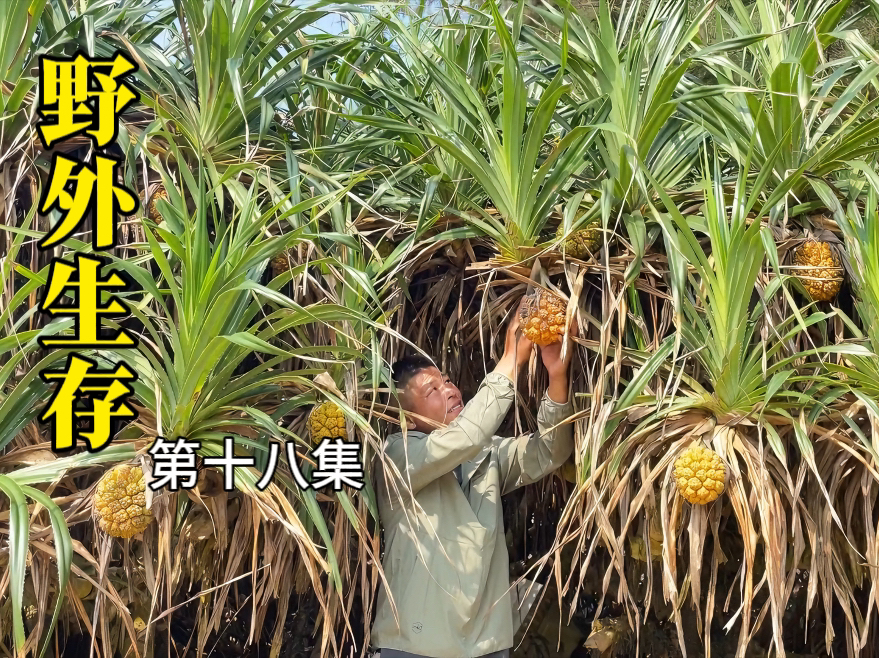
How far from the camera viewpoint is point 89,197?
189 cm

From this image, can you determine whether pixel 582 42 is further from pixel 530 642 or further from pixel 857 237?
pixel 530 642

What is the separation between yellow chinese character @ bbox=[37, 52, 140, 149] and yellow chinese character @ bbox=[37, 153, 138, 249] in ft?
0.19

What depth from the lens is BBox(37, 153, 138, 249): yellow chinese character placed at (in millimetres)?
1854

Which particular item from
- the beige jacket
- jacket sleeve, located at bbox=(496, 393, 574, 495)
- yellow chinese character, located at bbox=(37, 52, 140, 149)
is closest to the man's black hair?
the beige jacket

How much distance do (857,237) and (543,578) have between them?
1.24 meters

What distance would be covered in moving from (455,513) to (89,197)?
1012mm

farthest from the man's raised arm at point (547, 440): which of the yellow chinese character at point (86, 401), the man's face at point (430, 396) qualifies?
the yellow chinese character at point (86, 401)

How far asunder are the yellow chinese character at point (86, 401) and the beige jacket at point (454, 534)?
20.6 inches

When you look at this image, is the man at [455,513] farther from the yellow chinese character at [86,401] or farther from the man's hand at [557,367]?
the yellow chinese character at [86,401]

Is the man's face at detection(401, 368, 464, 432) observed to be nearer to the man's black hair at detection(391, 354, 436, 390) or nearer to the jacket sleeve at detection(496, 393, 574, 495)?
the man's black hair at detection(391, 354, 436, 390)

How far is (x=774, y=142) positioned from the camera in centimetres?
190

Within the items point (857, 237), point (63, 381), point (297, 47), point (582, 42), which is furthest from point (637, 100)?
point (63, 381)

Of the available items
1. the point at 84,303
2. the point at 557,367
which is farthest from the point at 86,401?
the point at 557,367

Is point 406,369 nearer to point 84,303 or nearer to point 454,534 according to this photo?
point 454,534
